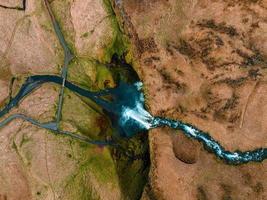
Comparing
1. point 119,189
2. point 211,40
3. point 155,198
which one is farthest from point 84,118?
point 211,40

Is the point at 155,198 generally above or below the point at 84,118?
below

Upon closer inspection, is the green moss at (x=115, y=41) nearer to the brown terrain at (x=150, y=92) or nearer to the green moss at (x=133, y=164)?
the brown terrain at (x=150, y=92)

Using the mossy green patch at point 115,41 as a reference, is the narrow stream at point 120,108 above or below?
below

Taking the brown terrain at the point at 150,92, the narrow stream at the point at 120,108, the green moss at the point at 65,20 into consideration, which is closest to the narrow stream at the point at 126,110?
the narrow stream at the point at 120,108

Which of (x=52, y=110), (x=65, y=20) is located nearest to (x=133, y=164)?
(x=52, y=110)

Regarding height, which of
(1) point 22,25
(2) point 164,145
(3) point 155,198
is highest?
(1) point 22,25

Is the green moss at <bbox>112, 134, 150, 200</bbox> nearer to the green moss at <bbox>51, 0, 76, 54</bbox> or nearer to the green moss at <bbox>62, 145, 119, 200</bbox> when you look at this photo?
the green moss at <bbox>62, 145, 119, 200</bbox>

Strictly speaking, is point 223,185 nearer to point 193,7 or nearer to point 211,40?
point 211,40
